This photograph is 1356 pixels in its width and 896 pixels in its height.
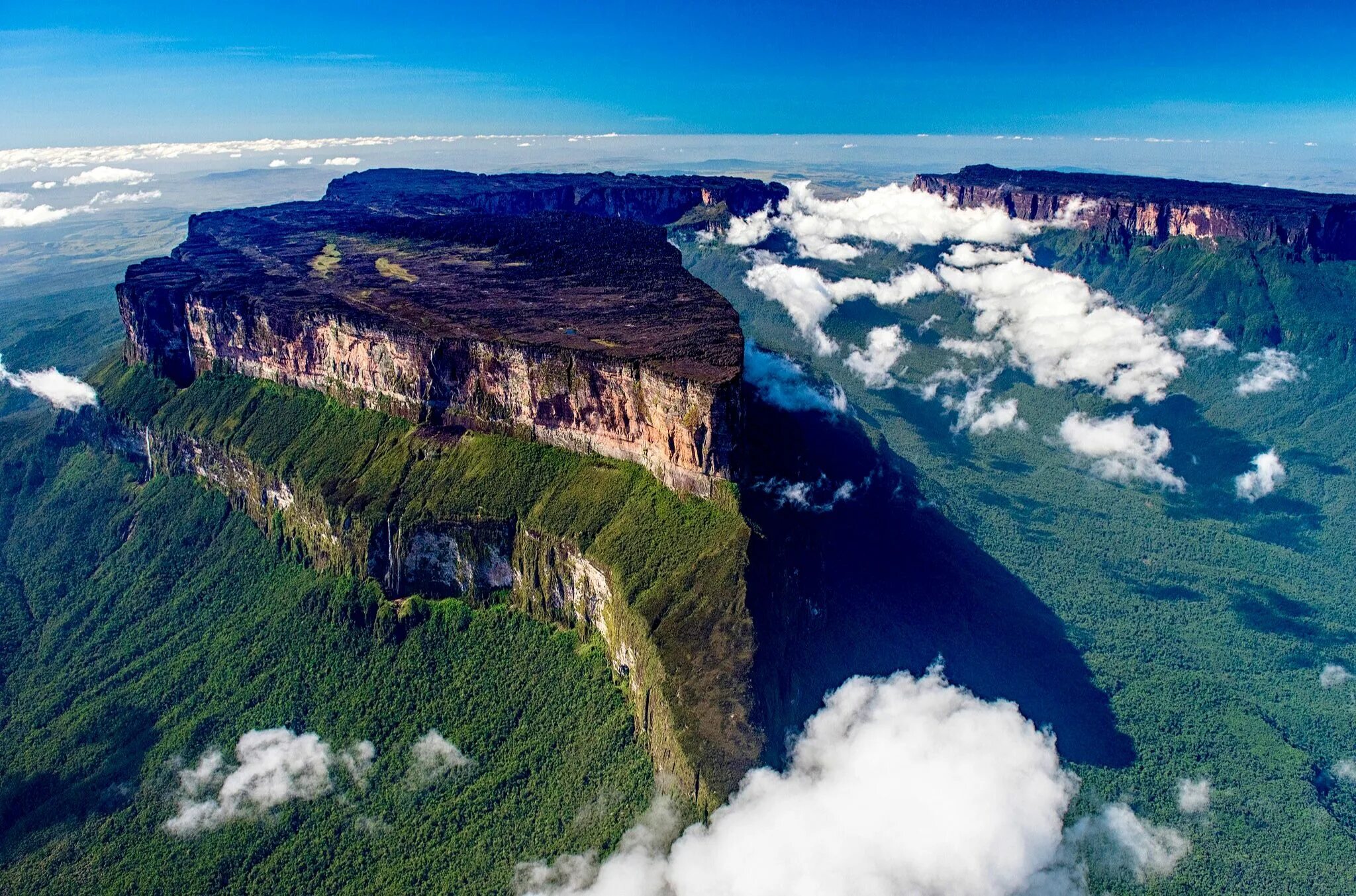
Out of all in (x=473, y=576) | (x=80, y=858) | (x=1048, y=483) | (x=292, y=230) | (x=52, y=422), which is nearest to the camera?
(x=80, y=858)

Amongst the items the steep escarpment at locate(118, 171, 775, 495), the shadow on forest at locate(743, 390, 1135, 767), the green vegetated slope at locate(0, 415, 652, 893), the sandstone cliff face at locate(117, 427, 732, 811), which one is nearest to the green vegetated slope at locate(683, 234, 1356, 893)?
the shadow on forest at locate(743, 390, 1135, 767)

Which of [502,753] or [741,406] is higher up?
[741,406]

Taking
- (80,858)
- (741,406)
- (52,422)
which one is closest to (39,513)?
(52,422)

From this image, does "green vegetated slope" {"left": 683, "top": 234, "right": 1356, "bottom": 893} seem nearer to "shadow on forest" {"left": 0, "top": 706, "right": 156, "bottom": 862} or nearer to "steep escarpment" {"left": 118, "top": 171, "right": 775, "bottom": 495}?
"steep escarpment" {"left": 118, "top": 171, "right": 775, "bottom": 495}

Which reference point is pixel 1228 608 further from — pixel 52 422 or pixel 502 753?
pixel 52 422

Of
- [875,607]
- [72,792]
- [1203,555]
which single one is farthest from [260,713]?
[1203,555]

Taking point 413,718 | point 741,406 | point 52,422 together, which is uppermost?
point 741,406

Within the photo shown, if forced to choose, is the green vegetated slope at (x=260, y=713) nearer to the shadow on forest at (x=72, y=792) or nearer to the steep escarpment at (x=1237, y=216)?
the shadow on forest at (x=72, y=792)

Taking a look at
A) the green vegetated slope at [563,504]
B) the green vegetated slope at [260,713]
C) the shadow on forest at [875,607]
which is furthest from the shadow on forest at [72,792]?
the shadow on forest at [875,607]
